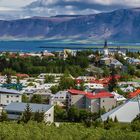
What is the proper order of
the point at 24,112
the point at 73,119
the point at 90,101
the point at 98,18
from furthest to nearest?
the point at 98,18 → the point at 90,101 → the point at 73,119 → the point at 24,112

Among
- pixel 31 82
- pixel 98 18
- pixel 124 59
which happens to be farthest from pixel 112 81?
pixel 98 18

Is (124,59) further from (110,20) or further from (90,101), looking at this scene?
(110,20)

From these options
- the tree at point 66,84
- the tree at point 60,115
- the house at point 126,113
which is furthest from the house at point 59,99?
the house at point 126,113

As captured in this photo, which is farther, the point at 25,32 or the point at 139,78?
the point at 25,32

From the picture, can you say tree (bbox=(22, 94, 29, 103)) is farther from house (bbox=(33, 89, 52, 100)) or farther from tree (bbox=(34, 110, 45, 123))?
tree (bbox=(34, 110, 45, 123))

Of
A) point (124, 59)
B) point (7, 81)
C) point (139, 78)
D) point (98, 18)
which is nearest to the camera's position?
point (7, 81)

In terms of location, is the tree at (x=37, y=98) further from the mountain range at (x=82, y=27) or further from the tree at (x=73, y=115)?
the mountain range at (x=82, y=27)

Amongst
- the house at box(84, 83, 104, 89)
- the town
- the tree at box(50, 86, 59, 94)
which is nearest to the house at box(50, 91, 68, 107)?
the town
